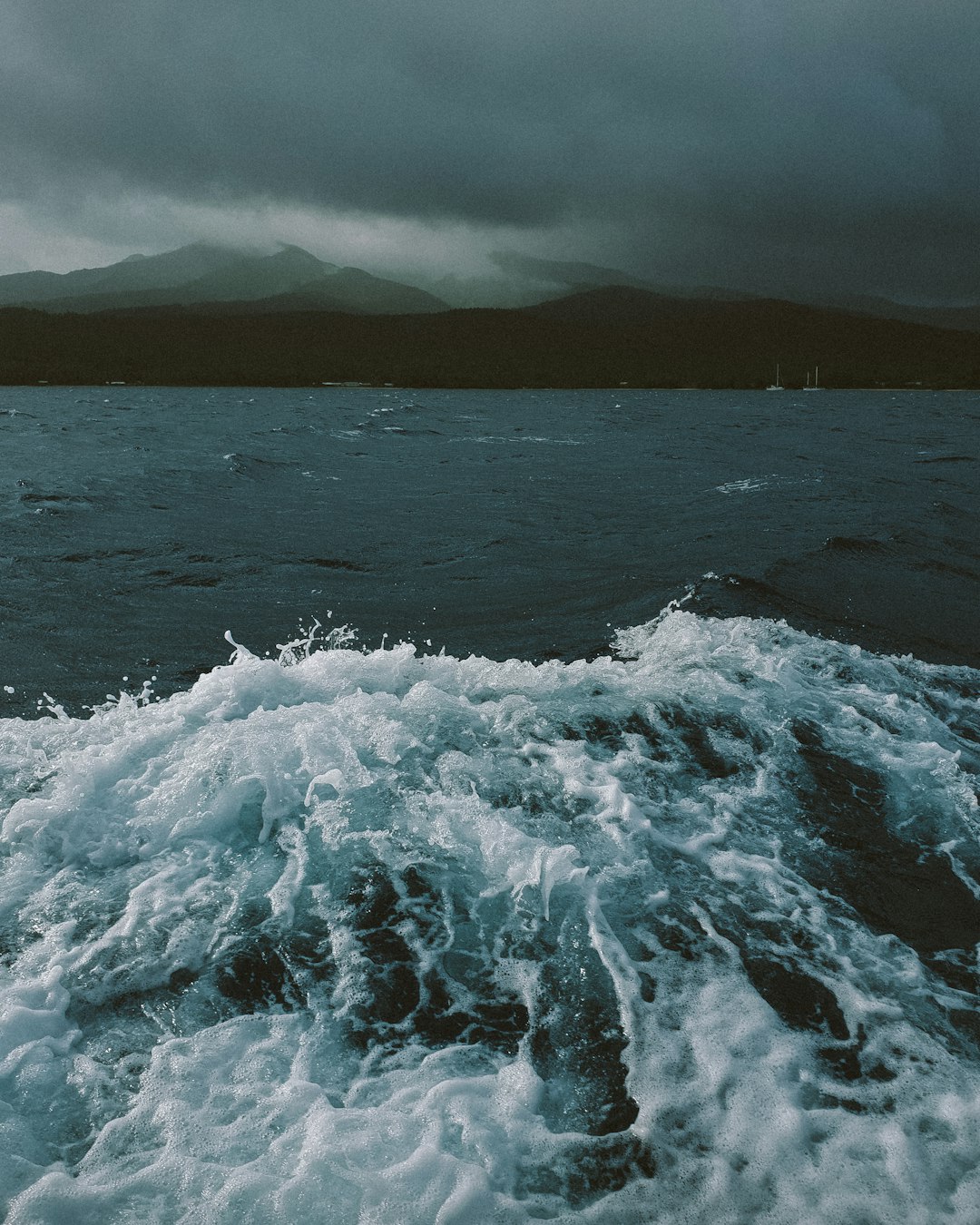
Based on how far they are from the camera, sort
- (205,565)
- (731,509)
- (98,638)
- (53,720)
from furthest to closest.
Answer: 1. (731,509)
2. (205,565)
3. (98,638)
4. (53,720)

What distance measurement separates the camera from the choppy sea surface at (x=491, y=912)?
2883 millimetres

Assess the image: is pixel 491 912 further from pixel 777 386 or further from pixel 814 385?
pixel 777 386

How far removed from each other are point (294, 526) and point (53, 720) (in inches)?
413

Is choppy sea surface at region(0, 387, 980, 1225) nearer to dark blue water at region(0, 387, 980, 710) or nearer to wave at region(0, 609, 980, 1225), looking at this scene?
wave at region(0, 609, 980, 1225)

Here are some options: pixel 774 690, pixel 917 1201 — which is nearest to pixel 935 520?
pixel 774 690

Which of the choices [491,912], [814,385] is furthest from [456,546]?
[814,385]

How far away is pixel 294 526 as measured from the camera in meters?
16.3

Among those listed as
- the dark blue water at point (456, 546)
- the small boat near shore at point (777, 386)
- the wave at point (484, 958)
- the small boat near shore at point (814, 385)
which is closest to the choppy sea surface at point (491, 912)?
the wave at point (484, 958)

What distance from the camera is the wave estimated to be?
2855 mm

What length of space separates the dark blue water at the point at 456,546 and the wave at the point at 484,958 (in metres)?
2.62

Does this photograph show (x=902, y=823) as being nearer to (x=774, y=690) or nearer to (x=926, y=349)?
(x=774, y=690)

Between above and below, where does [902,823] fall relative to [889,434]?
below

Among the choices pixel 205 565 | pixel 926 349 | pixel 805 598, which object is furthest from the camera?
pixel 926 349

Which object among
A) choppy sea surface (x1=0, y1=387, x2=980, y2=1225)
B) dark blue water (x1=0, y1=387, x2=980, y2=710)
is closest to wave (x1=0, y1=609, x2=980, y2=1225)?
choppy sea surface (x1=0, y1=387, x2=980, y2=1225)
